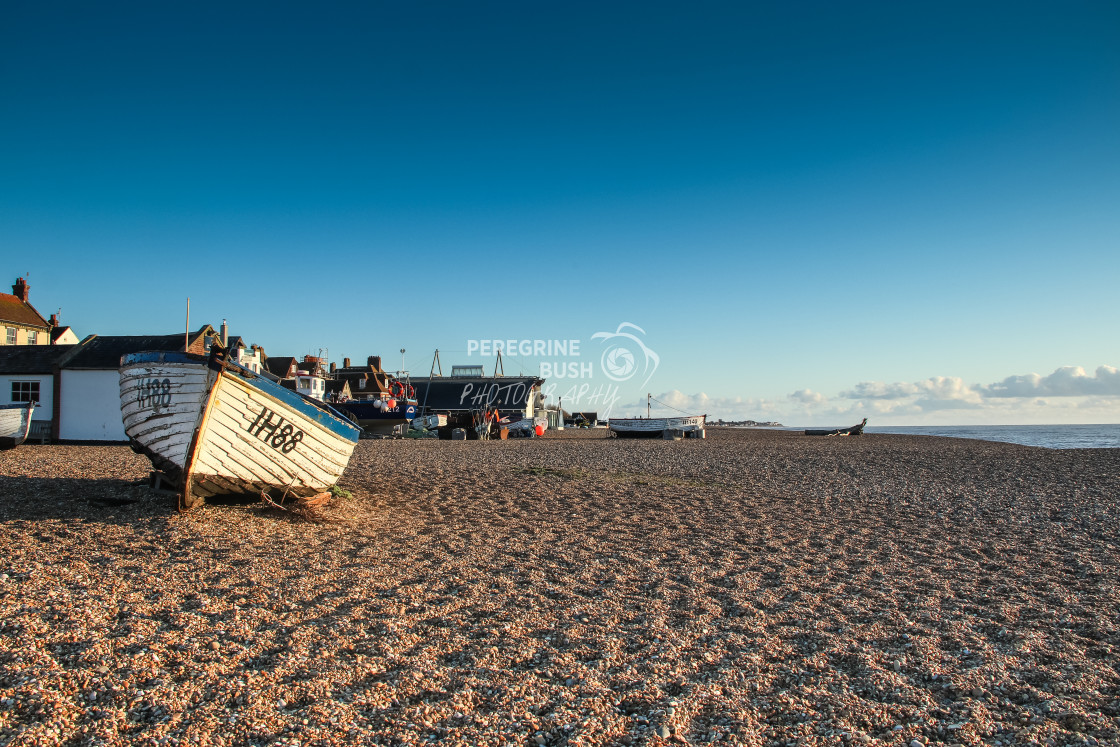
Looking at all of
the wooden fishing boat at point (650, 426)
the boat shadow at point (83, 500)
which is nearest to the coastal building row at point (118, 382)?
the boat shadow at point (83, 500)

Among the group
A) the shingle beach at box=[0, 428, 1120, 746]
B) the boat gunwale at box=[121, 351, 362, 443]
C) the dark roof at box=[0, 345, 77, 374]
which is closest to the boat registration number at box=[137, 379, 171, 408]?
the boat gunwale at box=[121, 351, 362, 443]

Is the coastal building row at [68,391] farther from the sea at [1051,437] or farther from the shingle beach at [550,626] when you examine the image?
the sea at [1051,437]

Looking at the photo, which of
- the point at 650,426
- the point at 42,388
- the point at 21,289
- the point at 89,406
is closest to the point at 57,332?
the point at 21,289

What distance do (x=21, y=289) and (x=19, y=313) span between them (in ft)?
12.9

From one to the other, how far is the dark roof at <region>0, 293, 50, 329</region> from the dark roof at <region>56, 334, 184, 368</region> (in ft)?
68.0

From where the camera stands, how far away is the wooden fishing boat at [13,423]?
23.1 meters

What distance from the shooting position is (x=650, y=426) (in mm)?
48594

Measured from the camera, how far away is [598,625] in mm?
5883

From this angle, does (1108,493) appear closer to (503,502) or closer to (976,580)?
(976,580)

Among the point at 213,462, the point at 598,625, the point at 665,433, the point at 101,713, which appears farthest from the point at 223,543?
the point at 665,433

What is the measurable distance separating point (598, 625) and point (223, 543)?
216 inches

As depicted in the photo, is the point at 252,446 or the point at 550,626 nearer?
the point at 550,626

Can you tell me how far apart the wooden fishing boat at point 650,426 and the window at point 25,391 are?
110 feet

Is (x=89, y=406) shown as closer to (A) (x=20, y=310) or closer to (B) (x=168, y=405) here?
(B) (x=168, y=405)
